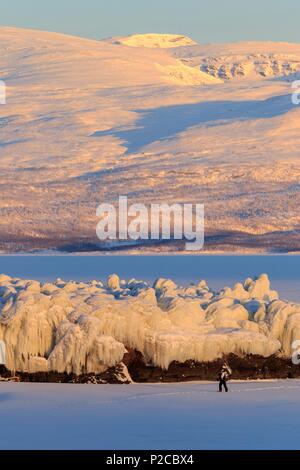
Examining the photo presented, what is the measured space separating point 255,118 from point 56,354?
491ft

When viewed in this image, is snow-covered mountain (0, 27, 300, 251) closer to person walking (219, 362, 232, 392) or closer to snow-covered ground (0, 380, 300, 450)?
person walking (219, 362, 232, 392)

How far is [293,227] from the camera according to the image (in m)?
133

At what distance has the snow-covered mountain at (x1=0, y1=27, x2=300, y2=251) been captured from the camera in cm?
13388

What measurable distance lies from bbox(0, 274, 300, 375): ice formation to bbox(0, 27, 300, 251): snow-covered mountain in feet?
348

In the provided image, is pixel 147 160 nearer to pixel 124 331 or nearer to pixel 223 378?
pixel 124 331

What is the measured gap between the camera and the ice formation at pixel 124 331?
2092 centimetres

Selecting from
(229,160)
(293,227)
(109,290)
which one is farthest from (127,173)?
(109,290)

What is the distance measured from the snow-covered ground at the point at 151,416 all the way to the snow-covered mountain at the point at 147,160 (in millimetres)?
108360

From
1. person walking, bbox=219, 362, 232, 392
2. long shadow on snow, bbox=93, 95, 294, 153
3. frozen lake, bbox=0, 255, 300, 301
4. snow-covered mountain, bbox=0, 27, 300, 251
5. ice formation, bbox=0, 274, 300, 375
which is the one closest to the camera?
person walking, bbox=219, 362, 232, 392

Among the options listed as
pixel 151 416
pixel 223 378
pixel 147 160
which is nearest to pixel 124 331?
pixel 223 378

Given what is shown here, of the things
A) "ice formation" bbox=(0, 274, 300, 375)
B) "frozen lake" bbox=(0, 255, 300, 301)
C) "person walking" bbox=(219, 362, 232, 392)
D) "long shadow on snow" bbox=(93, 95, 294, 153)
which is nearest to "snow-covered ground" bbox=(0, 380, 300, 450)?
"person walking" bbox=(219, 362, 232, 392)

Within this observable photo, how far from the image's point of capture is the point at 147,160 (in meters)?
153

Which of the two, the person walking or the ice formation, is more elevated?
the ice formation

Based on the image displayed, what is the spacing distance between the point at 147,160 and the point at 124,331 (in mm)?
131832
